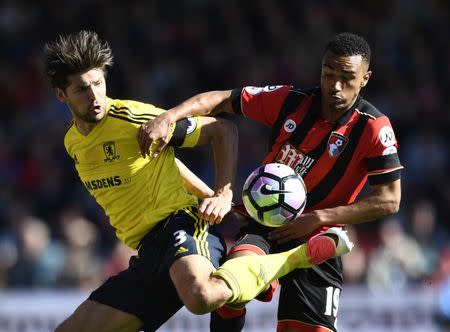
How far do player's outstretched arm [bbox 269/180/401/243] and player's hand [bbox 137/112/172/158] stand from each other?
1.04m

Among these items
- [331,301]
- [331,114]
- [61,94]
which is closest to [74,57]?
[61,94]

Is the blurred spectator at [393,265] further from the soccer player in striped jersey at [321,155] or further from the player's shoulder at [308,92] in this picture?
the player's shoulder at [308,92]

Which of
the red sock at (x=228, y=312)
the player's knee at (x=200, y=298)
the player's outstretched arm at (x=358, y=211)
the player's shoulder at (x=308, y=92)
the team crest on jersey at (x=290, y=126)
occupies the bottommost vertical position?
the red sock at (x=228, y=312)

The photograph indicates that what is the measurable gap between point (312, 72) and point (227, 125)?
294 inches

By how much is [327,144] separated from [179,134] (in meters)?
1.01

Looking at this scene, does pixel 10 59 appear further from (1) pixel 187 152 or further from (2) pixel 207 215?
(2) pixel 207 215

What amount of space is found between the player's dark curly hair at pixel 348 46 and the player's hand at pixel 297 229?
1093 mm

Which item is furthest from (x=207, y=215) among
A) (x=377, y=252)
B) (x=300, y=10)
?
(x=300, y=10)

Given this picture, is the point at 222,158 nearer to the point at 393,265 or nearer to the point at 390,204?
the point at 390,204

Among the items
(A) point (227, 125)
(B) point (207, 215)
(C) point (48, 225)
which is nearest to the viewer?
(B) point (207, 215)

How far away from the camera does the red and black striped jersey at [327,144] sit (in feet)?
23.6

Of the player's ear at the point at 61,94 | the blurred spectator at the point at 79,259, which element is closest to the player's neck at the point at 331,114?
the player's ear at the point at 61,94

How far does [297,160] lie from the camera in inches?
289

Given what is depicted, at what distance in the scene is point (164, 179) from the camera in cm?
726
